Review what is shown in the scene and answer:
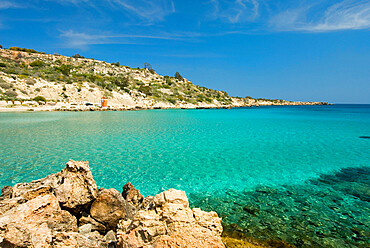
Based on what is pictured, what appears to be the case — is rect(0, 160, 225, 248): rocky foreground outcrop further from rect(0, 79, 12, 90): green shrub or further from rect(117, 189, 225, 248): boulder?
rect(0, 79, 12, 90): green shrub

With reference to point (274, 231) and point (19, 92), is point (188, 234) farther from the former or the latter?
point (19, 92)

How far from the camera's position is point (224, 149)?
13.4 meters

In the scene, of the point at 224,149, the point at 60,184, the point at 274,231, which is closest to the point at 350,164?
the point at 224,149

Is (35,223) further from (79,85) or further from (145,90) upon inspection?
(145,90)

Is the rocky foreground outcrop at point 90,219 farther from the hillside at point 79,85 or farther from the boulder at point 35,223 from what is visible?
the hillside at point 79,85

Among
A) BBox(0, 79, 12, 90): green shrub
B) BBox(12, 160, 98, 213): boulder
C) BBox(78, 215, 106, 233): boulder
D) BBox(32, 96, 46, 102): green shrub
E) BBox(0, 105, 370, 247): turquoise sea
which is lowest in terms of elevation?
BBox(0, 105, 370, 247): turquoise sea

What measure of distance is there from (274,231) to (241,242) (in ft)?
3.42

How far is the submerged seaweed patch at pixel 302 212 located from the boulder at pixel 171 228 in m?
1.57

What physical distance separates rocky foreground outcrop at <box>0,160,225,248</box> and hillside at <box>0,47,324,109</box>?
53621 mm

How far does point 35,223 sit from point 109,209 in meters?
1.35

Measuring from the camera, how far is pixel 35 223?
3795 mm

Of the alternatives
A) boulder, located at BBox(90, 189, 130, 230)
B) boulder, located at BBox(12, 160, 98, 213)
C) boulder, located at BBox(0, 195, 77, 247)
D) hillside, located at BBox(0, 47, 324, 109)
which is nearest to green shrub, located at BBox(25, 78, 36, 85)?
hillside, located at BBox(0, 47, 324, 109)

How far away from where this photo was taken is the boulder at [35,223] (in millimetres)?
3461

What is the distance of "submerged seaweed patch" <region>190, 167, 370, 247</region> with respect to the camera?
4.62 m
